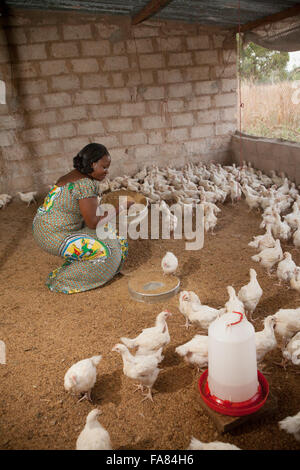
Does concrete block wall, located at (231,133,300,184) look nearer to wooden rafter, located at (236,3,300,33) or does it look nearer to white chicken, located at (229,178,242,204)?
white chicken, located at (229,178,242,204)

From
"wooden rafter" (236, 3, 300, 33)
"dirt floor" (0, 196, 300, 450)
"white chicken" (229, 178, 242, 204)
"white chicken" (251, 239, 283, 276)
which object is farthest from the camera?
"white chicken" (229, 178, 242, 204)

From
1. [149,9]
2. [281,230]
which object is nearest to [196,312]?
[281,230]

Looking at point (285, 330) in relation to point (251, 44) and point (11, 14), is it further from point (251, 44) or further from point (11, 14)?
point (251, 44)

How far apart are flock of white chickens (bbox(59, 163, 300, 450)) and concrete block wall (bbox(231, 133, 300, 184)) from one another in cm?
23

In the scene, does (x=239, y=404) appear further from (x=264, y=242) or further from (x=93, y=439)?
(x=264, y=242)

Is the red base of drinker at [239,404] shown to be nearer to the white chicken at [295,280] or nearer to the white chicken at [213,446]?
the white chicken at [213,446]

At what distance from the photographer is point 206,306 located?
294 centimetres

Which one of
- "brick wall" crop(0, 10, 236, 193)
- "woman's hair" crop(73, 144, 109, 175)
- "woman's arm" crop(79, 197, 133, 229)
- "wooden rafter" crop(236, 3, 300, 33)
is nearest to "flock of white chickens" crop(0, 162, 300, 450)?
"brick wall" crop(0, 10, 236, 193)

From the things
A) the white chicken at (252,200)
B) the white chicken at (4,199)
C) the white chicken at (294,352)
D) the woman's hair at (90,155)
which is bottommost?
the white chicken at (294,352)

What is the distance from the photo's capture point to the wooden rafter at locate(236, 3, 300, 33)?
5.97m

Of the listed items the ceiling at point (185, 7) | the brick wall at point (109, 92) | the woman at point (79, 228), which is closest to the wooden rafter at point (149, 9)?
the ceiling at point (185, 7)

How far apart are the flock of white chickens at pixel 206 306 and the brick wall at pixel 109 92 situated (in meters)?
1.09

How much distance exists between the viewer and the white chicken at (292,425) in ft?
6.42
